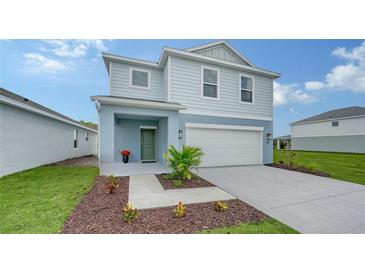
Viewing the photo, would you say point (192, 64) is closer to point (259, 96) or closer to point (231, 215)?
point (259, 96)

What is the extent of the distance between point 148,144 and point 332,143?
2391 centimetres

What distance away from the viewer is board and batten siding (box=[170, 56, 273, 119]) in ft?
25.9

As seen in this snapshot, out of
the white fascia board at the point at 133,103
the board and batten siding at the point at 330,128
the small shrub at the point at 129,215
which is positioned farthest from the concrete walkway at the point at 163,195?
A: the board and batten siding at the point at 330,128

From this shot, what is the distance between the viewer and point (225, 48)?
9391 mm

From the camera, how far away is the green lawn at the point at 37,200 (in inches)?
112

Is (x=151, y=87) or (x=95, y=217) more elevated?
(x=151, y=87)

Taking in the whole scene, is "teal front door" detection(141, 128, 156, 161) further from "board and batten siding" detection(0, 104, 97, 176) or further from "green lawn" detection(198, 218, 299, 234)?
"green lawn" detection(198, 218, 299, 234)

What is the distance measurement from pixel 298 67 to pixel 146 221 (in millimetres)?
13006

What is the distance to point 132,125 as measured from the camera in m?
8.95

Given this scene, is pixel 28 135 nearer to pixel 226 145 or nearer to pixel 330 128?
pixel 226 145

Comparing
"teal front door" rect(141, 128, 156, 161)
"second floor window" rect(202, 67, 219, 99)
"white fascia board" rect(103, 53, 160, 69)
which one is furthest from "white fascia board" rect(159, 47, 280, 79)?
"teal front door" rect(141, 128, 156, 161)

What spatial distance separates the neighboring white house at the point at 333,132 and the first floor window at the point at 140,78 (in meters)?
23.8

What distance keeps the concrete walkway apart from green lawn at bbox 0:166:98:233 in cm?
138
